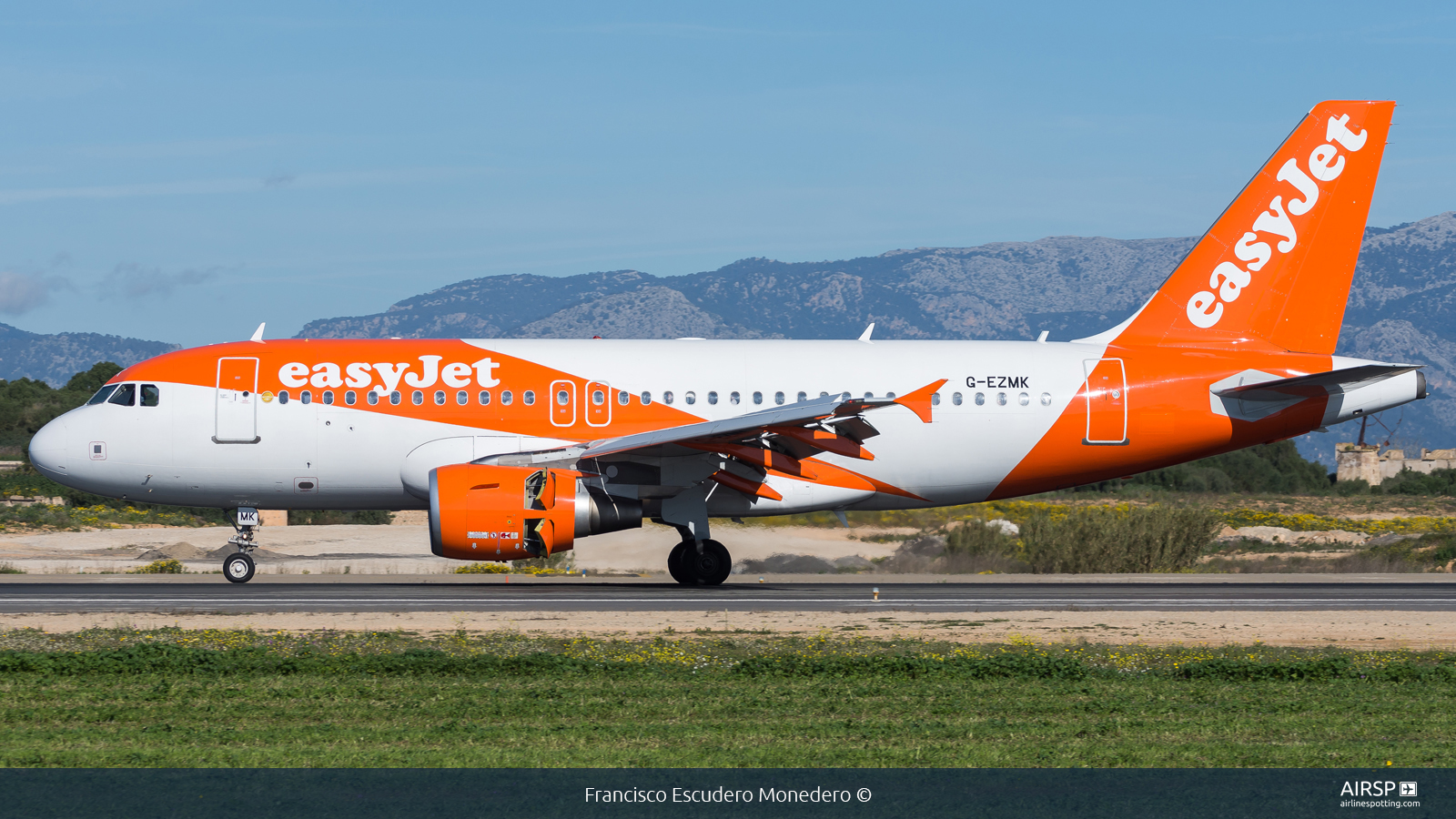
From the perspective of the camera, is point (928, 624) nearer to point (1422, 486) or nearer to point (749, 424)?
point (749, 424)

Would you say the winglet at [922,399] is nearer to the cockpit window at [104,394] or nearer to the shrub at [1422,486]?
the cockpit window at [104,394]

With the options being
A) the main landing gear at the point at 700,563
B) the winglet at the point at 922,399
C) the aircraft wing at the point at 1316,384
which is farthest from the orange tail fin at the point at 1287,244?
the main landing gear at the point at 700,563

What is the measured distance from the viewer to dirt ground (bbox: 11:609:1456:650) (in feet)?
52.6

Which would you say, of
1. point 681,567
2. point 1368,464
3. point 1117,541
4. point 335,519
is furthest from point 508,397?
point 1368,464

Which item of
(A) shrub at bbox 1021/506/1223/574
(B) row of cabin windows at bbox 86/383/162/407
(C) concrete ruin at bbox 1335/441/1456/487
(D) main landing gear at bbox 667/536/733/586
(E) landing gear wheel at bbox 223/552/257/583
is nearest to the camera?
(E) landing gear wheel at bbox 223/552/257/583

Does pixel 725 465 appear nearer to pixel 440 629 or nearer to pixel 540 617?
pixel 540 617

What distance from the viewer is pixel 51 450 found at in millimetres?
23516

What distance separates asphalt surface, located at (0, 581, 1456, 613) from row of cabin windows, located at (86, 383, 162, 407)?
3096 millimetres

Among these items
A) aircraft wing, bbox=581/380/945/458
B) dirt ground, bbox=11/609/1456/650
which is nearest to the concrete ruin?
aircraft wing, bbox=581/380/945/458

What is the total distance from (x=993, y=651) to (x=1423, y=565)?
867 inches
